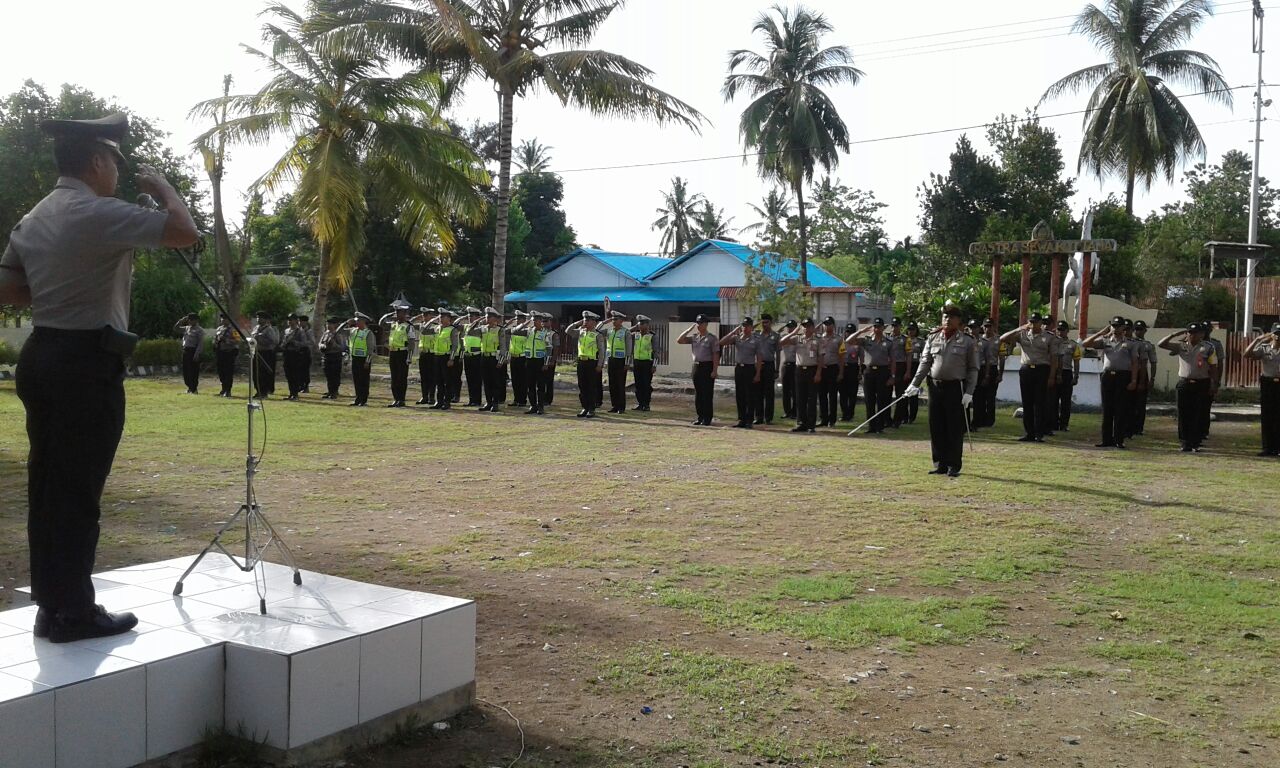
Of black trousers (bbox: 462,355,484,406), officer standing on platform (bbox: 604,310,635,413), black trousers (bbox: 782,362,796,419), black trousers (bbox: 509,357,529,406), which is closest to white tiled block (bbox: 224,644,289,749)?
black trousers (bbox: 782,362,796,419)

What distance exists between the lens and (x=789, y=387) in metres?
18.8

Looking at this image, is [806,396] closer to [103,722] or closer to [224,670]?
[224,670]

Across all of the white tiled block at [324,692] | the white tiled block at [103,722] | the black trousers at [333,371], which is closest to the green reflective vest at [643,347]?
the black trousers at [333,371]

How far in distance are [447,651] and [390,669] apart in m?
0.31

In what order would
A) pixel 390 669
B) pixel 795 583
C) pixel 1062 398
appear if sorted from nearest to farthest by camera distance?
1. pixel 390 669
2. pixel 795 583
3. pixel 1062 398

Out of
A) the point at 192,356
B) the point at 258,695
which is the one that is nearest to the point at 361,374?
the point at 192,356

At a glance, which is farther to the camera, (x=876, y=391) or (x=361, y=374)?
(x=361, y=374)

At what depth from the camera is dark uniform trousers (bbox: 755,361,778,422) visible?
17.9 metres

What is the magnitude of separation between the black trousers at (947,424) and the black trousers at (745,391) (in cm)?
583

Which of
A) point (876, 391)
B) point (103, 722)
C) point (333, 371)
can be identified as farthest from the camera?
point (333, 371)

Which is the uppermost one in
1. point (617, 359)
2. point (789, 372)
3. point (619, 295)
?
point (619, 295)

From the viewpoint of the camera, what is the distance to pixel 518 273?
41844 millimetres

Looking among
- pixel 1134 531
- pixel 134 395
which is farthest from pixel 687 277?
pixel 1134 531

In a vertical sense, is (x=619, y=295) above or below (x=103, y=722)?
above
